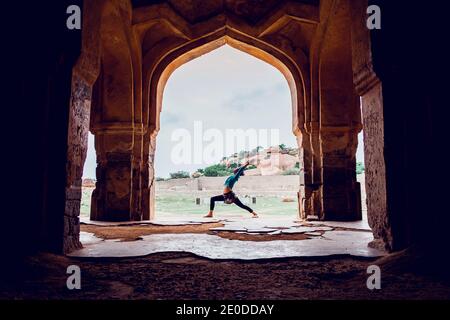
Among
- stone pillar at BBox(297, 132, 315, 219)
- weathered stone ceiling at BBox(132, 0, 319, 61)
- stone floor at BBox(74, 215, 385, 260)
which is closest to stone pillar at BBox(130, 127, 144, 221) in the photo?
weathered stone ceiling at BBox(132, 0, 319, 61)

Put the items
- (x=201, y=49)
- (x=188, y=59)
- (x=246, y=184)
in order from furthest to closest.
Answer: (x=246, y=184)
(x=188, y=59)
(x=201, y=49)

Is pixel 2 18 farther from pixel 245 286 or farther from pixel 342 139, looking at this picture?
pixel 342 139

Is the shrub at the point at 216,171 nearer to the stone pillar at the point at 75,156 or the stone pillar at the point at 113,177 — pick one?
the stone pillar at the point at 113,177

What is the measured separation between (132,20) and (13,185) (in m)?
4.41

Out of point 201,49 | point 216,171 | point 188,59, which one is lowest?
point 216,171

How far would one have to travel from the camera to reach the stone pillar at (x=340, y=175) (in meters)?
6.04

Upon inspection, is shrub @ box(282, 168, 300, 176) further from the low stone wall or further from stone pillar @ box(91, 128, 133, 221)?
stone pillar @ box(91, 128, 133, 221)

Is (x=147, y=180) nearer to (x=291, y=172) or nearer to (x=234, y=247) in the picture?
(x=234, y=247)

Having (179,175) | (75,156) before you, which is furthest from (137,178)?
(179,175)

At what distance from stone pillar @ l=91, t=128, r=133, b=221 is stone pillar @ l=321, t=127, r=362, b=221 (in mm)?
3768

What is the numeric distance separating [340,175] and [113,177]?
172 inches

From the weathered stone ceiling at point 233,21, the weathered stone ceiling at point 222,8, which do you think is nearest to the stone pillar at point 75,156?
the weathered stone ceiling at point 233,21

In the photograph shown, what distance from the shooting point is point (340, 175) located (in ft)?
20.2
